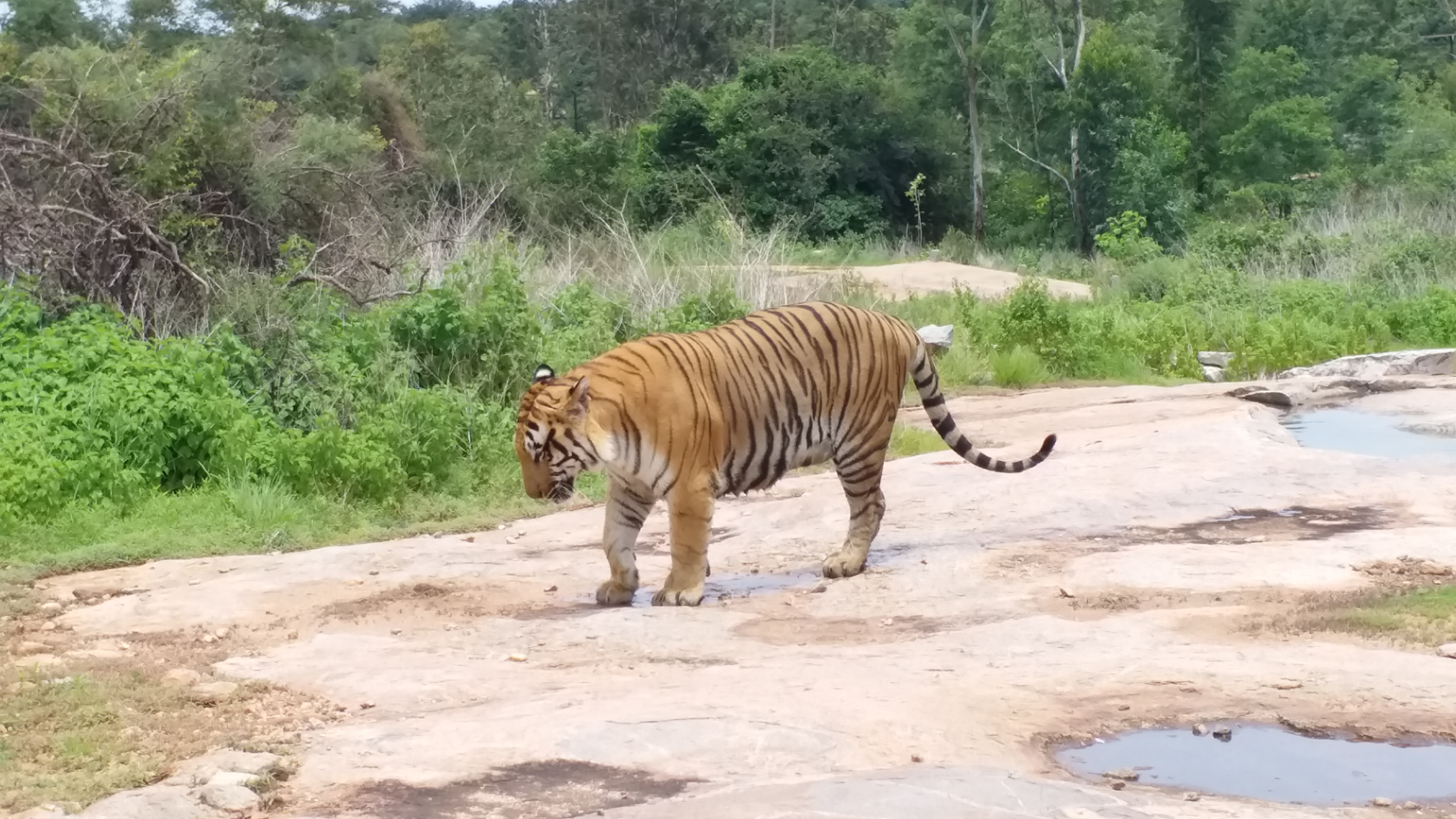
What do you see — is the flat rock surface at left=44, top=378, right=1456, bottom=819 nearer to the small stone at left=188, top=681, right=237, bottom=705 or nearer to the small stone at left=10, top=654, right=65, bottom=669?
the small stone at left=188, top=681, right=237, bottom=705

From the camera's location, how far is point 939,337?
618 inches

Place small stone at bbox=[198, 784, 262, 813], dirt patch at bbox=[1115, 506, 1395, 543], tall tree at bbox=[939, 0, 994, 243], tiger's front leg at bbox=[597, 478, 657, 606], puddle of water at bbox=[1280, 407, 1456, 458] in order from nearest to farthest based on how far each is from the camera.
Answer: small stone at bbox=[198, 784, 262, 813] < tiger's front leg at bbox=[597, 478, 657, 606] < dirt patch at bbox=[1115, 506, 1395, 543] < puddle of water at bbox=[1280, 407, 1456, 458] < tall tree at bbox=[939, 0, 994, 243]

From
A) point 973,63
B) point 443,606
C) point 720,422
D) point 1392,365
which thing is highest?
point 973,63

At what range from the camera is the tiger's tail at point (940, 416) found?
7.79 meters

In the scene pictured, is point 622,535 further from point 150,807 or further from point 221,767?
point 150,807

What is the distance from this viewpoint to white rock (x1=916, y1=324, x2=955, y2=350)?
1566 cm

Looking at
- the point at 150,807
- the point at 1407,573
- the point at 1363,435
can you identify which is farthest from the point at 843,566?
the point at 1363,435

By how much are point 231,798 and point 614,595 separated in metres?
2.83

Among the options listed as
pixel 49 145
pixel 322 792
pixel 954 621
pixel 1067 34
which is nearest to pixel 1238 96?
pixel 1067 34

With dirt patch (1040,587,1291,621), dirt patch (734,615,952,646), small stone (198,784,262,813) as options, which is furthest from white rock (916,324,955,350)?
small stone (198,784,262,813)

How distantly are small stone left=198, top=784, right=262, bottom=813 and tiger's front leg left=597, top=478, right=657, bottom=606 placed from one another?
272 cm

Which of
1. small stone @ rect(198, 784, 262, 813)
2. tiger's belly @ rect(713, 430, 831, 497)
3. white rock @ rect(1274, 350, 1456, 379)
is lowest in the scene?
white rock @ rect(1274, 350, 1456, 379)

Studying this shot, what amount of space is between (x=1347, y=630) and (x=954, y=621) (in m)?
1.52

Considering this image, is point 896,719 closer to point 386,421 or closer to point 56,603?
point 56,603
